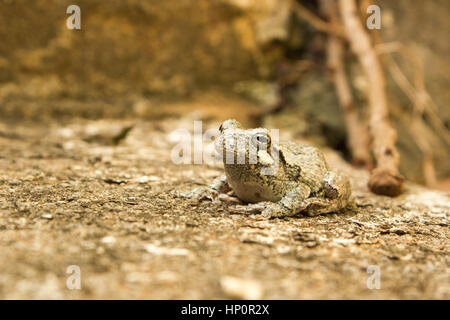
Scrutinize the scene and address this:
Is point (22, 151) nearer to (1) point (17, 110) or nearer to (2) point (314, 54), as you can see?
(1) point (17, 110)

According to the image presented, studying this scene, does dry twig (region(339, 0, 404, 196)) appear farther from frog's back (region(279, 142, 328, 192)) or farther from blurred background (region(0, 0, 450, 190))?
frog's back (region(279, 142, 328, 192))

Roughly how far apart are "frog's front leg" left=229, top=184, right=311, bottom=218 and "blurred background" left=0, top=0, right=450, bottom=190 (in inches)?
111

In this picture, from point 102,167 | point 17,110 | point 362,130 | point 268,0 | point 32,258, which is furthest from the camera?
point 268,0

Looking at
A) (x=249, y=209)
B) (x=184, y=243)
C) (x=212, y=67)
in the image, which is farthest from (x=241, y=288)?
(x=212, y=67)

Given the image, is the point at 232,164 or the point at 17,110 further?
the point at 17,110

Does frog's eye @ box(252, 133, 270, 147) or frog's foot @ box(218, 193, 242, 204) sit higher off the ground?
frog's eye @ box(252, 133, 270, 147)

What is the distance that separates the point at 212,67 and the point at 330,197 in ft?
13.0

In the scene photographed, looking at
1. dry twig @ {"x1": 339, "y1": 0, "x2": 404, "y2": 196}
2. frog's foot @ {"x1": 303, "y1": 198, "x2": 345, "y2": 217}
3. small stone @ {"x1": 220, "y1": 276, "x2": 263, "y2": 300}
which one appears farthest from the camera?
dry twig @ {"x1": 339, "y1": 0, "x2": 404, "y2": 196}

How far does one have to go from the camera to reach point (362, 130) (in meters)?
5.60

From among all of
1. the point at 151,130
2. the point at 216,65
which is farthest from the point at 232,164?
the point at 216,65

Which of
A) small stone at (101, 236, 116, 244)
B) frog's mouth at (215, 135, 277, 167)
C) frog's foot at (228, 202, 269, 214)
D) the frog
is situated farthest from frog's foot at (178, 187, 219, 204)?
small stone at (101, 236, 116, 244)

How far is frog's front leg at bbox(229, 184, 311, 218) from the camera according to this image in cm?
262

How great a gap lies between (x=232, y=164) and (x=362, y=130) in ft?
11.9

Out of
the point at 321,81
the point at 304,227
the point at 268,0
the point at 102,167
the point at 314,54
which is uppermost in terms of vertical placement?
the point at 268,0
